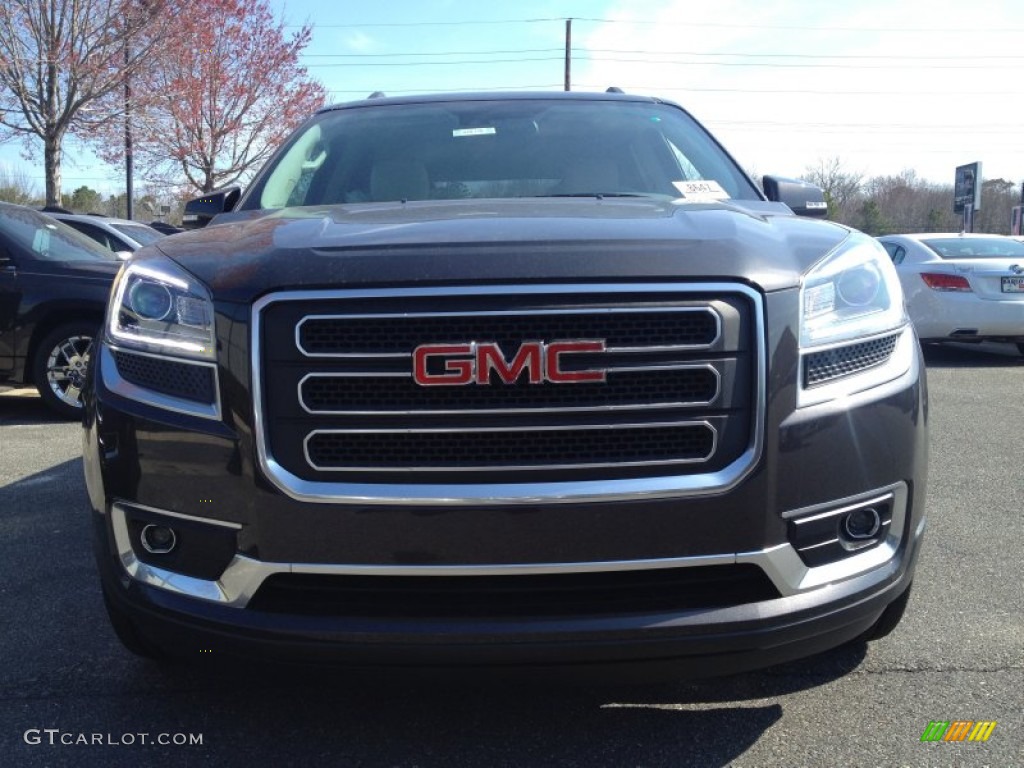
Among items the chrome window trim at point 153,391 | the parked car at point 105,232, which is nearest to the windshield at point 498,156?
the chrome window trim at point 153,391

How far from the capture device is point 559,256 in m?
2.09

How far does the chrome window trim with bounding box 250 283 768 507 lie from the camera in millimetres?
2029

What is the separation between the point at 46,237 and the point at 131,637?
243 inches

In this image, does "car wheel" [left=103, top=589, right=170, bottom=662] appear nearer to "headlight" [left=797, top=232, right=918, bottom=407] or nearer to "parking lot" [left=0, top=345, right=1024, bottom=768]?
"parking lot" [left=0, top=345, right=1024, bottom=768]

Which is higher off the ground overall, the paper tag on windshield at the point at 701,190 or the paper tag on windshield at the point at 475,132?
the paper tag on windshield at the point at 475,132

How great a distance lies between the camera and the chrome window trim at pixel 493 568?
2037 millimetres

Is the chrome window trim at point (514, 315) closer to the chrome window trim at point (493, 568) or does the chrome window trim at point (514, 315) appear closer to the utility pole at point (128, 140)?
the chrome window trim at point (493, 568)

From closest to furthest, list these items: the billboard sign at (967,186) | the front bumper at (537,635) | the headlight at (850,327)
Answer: the front bumper at (537,635), the headlight at (850,327), the billboard sign at (967,186)

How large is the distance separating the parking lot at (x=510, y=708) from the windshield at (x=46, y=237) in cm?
494

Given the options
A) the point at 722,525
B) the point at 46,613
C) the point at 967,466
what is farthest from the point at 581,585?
the point at 967,466

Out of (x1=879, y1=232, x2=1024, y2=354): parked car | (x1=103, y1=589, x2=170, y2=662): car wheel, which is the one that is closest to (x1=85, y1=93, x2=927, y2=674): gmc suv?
(x1=103, y1=589, x2=170, y2=662): car wheel

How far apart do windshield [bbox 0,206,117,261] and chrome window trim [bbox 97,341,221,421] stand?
5971 mm

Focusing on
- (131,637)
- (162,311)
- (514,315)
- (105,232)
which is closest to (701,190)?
(514,315)

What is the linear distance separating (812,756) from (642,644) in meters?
0.69
